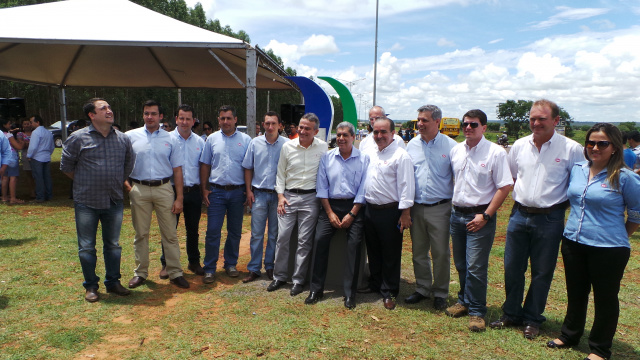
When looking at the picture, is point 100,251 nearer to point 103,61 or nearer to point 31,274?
point 31,274

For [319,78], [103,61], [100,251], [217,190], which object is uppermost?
[103,61]

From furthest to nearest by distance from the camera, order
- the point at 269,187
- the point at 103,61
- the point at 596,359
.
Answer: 1. the point at 103,61
2. the point at 269,187
3. the point at 596,359

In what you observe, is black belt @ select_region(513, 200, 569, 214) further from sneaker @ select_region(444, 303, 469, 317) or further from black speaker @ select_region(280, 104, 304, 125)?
black speaker @ select_region(280, 104, 304, 125)

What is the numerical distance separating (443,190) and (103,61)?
14282 mm

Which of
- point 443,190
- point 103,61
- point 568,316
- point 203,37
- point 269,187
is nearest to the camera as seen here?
point 568,316

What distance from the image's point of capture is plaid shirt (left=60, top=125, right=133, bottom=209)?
4.06 meters

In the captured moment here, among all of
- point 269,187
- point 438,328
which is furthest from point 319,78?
point 438,328

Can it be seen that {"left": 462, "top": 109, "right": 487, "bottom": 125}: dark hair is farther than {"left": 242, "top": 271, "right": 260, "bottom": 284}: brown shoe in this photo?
No

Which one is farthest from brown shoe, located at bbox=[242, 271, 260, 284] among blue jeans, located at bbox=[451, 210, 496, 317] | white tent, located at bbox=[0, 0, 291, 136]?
white tent, located at bbox=[0, 0, 291, 136]

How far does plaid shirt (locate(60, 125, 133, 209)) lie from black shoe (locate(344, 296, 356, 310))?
2664mm

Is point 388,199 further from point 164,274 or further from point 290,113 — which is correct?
point 290,113

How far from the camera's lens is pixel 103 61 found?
47.3ft

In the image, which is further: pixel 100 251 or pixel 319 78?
pixel 319 78

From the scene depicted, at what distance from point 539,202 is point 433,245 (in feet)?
3.72
